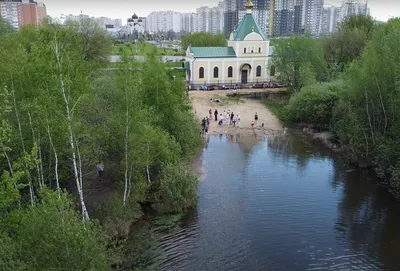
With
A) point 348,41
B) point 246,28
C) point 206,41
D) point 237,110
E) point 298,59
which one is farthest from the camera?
point 206,41

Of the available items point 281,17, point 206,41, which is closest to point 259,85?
point 206,41

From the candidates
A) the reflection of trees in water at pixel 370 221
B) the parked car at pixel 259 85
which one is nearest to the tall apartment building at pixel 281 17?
the parked car at pixel 259 85

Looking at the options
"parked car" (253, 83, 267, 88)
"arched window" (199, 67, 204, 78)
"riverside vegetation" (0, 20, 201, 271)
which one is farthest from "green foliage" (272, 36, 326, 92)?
"riverside vegetation" (0, 20, 201, 271)

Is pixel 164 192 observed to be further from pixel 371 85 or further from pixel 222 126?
pixel 222 126

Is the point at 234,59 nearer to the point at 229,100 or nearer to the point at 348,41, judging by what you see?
the point at 229,100

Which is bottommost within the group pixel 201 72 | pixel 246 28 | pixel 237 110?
pixel 237 110

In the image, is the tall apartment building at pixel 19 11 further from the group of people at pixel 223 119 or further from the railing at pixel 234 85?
the group of people at pixel 223 119
